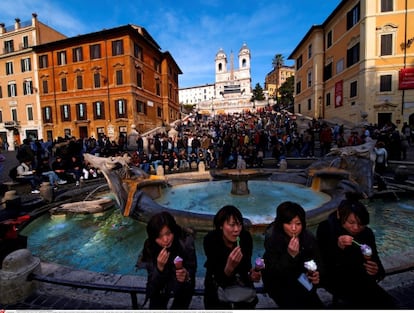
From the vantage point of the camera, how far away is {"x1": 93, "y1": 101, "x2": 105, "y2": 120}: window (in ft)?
103

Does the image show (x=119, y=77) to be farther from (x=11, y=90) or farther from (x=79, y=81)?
(x=11, y=90)

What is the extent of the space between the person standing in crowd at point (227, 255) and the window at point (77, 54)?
3618cm

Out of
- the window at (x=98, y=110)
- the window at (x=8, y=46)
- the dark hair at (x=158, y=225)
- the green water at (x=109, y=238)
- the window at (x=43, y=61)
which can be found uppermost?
the window at (x=8, y=46)

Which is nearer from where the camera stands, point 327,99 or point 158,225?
point 158,225

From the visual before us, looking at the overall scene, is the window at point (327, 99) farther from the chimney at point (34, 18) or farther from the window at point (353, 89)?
the chimney at point (34, 18)

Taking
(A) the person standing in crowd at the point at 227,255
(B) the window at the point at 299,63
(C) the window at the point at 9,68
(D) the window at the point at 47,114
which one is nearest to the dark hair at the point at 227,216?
(A) the person standing in crowd at the point at 227,255

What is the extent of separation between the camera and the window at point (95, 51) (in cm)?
3058

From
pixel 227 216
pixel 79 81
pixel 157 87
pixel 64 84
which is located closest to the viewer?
pixel 227 216

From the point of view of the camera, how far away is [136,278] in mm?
3197

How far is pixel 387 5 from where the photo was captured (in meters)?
21.8

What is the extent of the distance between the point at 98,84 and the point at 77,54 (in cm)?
500

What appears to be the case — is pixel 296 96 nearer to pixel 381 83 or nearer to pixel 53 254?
pixel 381 83

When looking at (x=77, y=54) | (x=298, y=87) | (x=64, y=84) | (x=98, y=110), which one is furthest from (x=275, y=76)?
(x=64, y=84)

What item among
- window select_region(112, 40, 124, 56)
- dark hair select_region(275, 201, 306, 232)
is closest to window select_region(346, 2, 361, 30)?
window select_region(112, 40, 124, 56)
